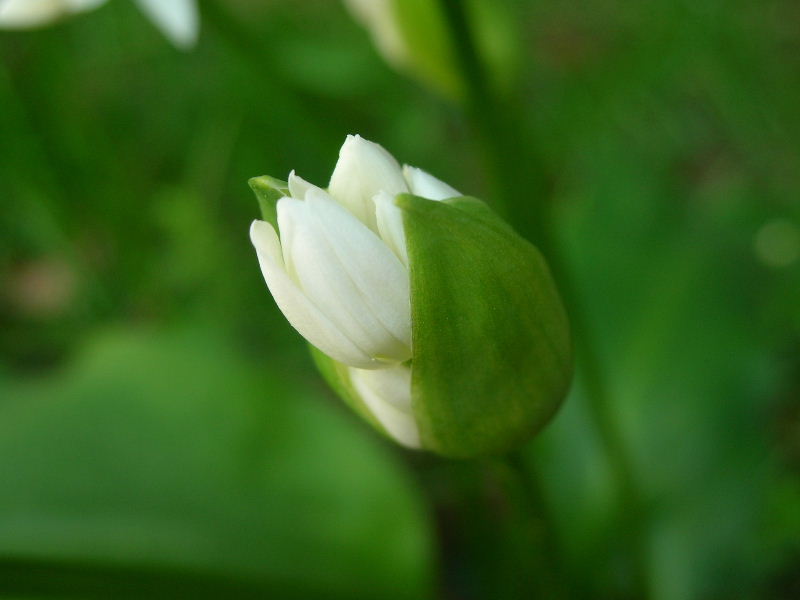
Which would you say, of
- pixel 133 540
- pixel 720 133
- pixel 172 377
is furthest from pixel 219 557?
pixel 720 133

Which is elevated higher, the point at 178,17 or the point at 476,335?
the point at 178,17

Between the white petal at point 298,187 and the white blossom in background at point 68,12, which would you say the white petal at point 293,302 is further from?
the white blossom in background at point 68,12

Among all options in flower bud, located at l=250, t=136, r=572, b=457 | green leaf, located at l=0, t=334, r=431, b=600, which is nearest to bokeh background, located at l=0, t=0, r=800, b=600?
green leaf, located at l=0, t=334, r=431, b=600

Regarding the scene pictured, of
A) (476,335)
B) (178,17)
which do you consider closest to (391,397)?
(476,335)

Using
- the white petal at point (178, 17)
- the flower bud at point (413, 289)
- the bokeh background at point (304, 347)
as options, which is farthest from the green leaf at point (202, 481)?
the flower bud at point (413, 289)

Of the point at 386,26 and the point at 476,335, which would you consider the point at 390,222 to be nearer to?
the point at 476,335

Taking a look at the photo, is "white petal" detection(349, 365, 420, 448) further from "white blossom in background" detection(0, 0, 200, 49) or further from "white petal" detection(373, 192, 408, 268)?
"white blossom in background" detection(0, 0, 200, 49)

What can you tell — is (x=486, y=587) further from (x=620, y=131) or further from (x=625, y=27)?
(x=625, y=27)
